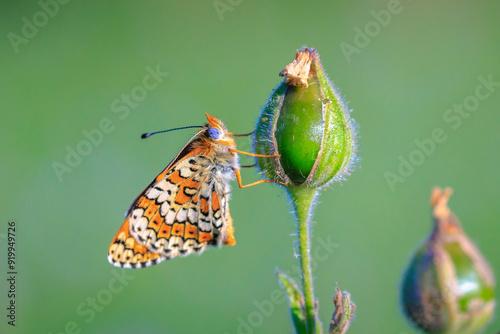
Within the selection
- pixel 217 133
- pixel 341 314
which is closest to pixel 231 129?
pixel 217 133

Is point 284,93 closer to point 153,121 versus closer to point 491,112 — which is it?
point 153,121

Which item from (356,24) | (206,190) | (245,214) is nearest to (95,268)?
(245,214)

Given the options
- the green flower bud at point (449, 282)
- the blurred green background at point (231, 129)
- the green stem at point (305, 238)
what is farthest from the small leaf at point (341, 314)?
the blurred green background at point (231, 129)

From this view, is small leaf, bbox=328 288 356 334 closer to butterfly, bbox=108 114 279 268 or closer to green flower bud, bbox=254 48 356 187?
green flower bud, bbox=254 48 356 187

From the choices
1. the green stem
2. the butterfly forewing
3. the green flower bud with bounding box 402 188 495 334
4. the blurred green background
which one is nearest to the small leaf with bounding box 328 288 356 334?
the green stem

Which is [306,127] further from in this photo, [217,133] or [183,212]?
[183,212]

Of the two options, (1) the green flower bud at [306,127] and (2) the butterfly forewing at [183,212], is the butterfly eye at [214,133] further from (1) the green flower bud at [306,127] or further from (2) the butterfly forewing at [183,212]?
(1) the green flower bud at [306,127]
